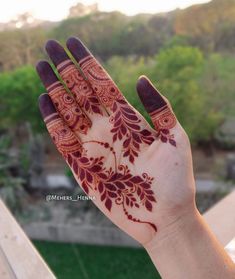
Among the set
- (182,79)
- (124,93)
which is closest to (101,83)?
(124,93)

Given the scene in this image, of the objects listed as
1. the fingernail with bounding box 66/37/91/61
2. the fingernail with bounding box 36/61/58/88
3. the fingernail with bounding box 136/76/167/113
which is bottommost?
the fingernail with bounding box 136/76/167/113

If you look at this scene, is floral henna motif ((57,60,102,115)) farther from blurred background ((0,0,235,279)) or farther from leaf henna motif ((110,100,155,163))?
blurred background ((0,0,235,279))

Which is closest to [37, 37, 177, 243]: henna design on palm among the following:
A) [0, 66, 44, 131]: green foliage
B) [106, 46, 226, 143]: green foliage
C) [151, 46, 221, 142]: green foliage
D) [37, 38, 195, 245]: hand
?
[37, 38, 195, 245]: hand

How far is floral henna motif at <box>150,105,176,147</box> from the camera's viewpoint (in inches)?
23.1

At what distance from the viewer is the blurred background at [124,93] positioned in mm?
2910

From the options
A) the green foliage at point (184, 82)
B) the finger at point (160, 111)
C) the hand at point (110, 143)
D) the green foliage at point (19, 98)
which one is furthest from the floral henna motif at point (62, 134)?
the green foliage at point (19, 98)

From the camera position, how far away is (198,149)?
13.6 ft

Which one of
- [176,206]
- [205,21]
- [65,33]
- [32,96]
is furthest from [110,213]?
[205,21]

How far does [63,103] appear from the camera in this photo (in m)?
0.61

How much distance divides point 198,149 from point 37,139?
144cm

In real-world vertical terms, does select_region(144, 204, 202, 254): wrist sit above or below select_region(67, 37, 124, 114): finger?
below

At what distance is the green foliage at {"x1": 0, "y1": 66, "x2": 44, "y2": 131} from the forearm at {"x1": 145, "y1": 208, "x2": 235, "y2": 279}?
2971 millimetres

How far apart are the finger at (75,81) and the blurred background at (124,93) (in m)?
2.12

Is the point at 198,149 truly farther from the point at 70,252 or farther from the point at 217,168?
the point at 70,252
